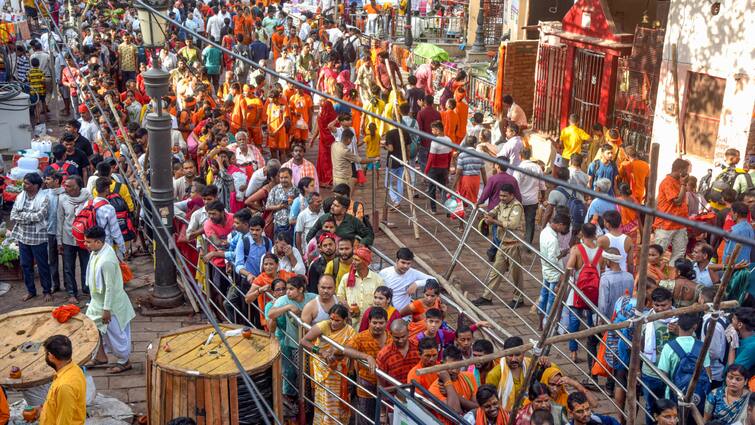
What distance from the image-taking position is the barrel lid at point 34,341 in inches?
310

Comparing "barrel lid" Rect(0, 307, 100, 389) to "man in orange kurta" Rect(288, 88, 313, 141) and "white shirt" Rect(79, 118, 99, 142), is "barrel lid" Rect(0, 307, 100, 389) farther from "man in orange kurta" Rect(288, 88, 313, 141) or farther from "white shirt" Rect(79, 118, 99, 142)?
"man in orange kurta" Rect(288, 88, 313, 141)

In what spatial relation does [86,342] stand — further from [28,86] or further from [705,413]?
[28,86]

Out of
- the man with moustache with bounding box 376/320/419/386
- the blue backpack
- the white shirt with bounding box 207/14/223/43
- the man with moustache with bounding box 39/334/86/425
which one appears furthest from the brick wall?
the man with moustache with bounding box 39/334/86/425

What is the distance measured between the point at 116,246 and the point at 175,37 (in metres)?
16.2

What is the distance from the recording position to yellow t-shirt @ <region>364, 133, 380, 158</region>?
14727mm

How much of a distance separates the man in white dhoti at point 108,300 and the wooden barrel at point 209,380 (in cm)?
144

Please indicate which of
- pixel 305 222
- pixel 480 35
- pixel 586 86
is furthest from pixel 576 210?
pixel 480 35

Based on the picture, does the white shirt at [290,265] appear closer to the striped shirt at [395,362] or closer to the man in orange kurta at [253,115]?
→ the striped shirt at [395,362]

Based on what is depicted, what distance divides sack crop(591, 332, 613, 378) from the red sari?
7.31 m

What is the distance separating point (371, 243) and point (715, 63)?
7099 mm

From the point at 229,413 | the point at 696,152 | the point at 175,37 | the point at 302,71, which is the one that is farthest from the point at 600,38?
the point at 175,37

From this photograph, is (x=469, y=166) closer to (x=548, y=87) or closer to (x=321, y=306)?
(x=321, y=306)

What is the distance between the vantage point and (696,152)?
1495 cm

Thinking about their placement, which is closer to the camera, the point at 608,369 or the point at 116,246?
the point at 608,369
